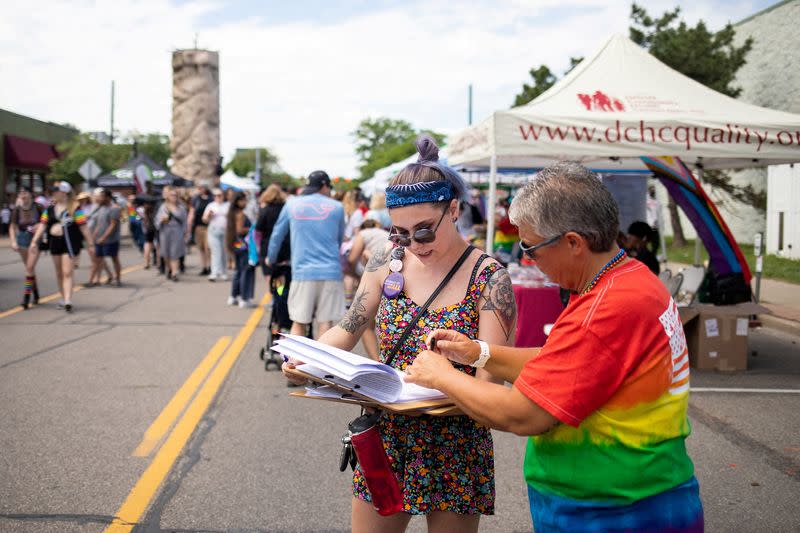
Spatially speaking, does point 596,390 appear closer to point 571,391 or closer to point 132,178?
point 571,391

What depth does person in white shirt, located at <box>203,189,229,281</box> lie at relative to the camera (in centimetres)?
1562

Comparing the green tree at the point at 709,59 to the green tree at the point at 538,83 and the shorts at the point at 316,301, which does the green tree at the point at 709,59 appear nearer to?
the green tree at the point at 538,83

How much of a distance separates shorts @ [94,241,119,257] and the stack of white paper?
531 inches

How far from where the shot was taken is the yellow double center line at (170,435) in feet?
13.1

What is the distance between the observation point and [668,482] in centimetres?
181

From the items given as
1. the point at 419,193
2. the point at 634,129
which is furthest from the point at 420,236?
the point at 634,129

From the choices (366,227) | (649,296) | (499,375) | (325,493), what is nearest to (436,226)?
(499,375)

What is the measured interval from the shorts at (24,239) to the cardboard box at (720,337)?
10173 millimetres

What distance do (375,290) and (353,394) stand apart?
0.55 m

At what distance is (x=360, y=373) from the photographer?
2.17m

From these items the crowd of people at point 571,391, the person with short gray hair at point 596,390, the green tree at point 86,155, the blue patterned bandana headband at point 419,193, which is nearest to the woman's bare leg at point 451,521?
the crowd of people at point 571,391

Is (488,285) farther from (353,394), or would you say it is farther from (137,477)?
(137,477)

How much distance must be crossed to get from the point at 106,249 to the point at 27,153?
31924mm

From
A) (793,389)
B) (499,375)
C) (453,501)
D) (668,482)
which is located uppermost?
(499,375)
